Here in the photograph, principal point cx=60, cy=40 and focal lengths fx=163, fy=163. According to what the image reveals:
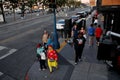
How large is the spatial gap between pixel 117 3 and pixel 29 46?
25.4 ft

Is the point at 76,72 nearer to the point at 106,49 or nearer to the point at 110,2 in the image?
the point at 106,49

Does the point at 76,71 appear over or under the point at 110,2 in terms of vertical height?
under

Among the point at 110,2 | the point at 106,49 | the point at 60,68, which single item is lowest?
the point at 60,68

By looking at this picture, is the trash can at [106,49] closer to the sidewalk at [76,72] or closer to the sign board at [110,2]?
the sidewalk at [76,72]

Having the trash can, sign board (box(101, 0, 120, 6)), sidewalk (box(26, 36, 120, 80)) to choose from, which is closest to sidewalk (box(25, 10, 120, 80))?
sidewalk (box(26, 36, 120, 80))

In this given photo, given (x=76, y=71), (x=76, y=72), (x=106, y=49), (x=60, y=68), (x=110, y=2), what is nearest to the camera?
(x=106, y=49)

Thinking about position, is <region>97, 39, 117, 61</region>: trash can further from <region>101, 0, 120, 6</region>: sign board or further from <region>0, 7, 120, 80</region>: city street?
<region>101, 0, 120, 6</region>: sign board

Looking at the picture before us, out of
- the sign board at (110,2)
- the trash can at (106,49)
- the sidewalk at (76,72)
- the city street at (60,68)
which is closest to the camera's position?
the trash can at (106,49)

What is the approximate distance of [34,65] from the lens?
31.0ft

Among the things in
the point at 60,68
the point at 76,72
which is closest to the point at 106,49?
the point at 76,72

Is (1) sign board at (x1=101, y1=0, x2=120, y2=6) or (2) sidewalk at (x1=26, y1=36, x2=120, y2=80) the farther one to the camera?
(1) sign board at (x1=101, y1=0, x2=120, y2=6)

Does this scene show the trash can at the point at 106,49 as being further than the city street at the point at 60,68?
No

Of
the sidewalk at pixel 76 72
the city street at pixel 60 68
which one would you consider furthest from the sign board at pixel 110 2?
the sidewalk at pixel 76 72

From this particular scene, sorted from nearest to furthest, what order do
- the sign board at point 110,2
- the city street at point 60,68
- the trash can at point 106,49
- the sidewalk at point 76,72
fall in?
the trash can at point 106,49 → the sidewalk at point 76,72 → the city street at point 60,68 → the sign board at point 110,2
